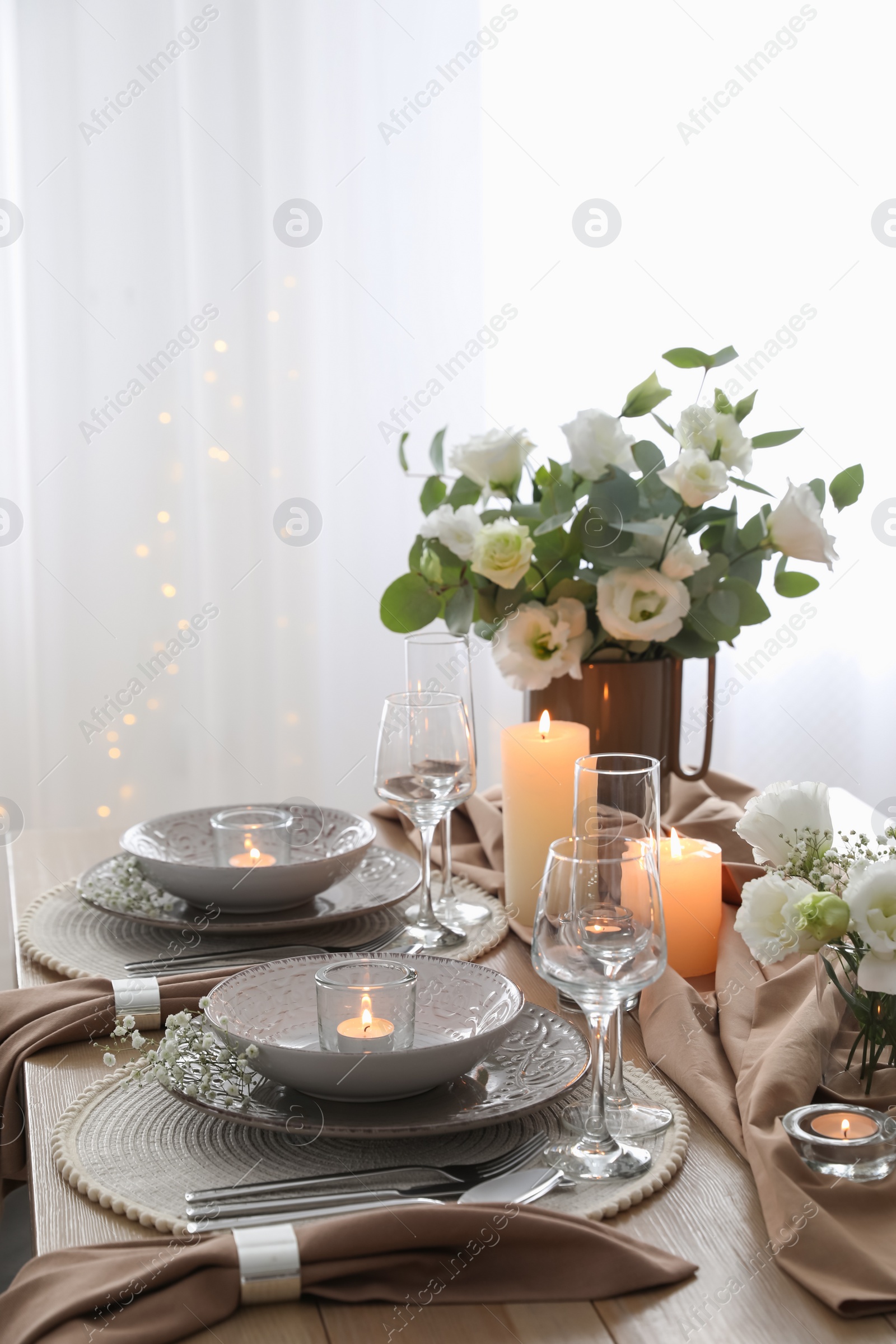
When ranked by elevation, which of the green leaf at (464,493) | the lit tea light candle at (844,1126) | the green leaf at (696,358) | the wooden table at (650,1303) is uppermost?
the green leaf at (696,358)

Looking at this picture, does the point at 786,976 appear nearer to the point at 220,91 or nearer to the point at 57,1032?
the point at 57,1032

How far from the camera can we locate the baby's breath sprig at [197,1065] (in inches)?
30.4

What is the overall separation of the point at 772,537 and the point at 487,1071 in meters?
0.68

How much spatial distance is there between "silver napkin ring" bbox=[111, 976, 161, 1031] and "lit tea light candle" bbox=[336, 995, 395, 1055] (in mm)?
218

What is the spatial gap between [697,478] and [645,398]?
0.16 meters

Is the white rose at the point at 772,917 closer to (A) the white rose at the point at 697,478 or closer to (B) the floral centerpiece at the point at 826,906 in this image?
(B) the floral centerpiece at the point at 826,906

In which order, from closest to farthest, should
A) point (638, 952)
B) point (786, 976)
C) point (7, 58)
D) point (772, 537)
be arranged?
point (638, 952) < point (786, 976) < point (772, 537) < point (7, 58)

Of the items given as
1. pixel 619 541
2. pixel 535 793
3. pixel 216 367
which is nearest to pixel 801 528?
pixel 619 541

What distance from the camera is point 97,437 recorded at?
9.16ft

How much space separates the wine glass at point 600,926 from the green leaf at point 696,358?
73 cm

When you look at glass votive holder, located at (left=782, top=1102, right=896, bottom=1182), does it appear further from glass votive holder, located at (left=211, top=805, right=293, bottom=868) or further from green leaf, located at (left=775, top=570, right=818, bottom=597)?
green leaf, located at (left=775, top=570, right=818, bottom=597)

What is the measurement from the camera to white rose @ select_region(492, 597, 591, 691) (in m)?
1.27

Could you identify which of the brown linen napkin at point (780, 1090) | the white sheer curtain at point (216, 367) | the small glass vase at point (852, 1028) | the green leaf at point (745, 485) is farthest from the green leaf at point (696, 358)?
the white sheer curtain at point (216, 367)

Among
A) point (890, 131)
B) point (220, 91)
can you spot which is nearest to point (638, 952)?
point (220, 91)
